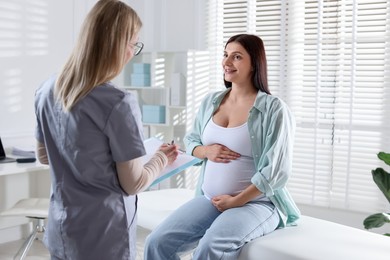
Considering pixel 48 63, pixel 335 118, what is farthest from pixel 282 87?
pixel 48 63

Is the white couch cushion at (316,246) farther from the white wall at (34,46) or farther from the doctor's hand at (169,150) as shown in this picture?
the white wall at (34,46)

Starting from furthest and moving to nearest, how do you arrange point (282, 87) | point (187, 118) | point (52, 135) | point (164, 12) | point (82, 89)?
point (164, 12) → point (187, 118) → point (282, 87) → point (52, 135) → point (82, 89)

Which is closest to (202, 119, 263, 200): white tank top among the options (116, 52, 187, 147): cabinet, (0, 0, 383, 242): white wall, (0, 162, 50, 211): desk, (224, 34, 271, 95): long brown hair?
(224, 34, 271, 95): long brown hair

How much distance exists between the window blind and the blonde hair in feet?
8.56

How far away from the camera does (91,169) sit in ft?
4.88

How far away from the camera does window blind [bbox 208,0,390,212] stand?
3.66m

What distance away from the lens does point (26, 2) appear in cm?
387

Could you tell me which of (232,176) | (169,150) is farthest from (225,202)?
(169,150)

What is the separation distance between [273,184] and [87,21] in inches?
41.9

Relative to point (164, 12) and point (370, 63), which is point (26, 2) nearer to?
point (164, 12)

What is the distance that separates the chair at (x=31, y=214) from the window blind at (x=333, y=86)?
194cm

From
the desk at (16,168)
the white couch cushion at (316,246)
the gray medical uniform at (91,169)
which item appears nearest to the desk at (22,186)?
the desk at (16,168)

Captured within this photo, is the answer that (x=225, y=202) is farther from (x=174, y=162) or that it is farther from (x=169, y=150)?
(x=169, y=150)

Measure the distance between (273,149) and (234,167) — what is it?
0.22 meters
